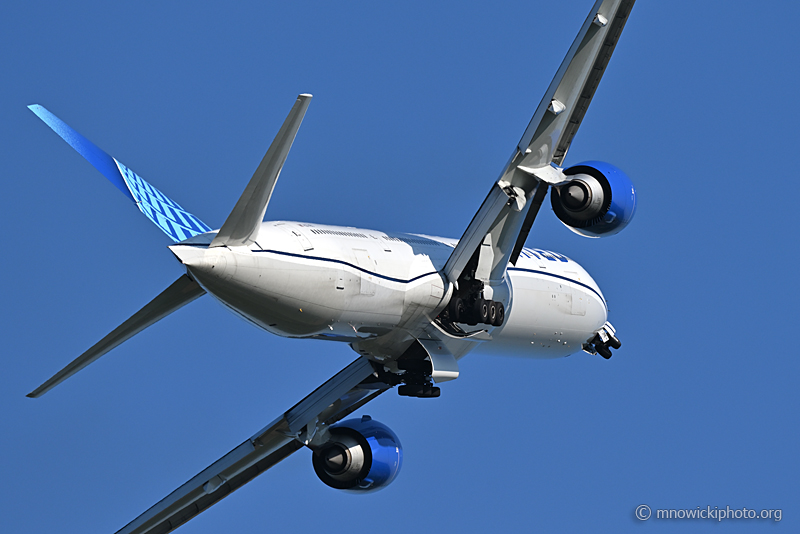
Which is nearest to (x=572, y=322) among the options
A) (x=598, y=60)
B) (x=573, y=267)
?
(x=573, y=267)

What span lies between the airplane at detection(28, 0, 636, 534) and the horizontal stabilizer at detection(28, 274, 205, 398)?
0.03 meters

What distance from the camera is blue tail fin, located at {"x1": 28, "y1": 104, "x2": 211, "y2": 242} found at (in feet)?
73.8

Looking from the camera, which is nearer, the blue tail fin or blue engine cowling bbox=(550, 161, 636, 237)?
the blue tail fin

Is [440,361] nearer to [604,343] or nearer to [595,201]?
[595,201]

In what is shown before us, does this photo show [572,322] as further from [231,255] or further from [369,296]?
[231,255]

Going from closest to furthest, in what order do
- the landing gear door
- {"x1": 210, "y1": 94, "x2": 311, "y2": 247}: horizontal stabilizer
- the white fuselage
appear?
1. {"x1": 210, "y1": 94, "x2": 311, "y2": 247}: horizontal stabilizer
2. the white fuselage
3. the landing gear door

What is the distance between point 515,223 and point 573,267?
4060mm

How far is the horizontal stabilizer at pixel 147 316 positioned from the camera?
21484mm

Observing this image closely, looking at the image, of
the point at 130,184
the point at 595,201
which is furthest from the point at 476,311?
the point at 130,184

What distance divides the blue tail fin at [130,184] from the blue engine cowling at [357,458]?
5246 millimetres

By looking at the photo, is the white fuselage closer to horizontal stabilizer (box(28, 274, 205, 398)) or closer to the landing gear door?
the landing gear door

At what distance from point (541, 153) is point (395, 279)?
3199mm

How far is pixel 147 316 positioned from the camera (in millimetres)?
21812

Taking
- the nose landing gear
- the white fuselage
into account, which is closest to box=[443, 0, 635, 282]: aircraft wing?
the white fuselage
